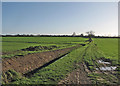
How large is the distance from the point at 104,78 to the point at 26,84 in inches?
202

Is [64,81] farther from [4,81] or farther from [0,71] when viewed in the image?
[0,71]

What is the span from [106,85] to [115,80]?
1.02 meters

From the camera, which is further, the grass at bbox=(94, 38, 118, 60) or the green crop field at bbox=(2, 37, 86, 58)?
the green crop field at bbox=(2, 37, 86, 58)

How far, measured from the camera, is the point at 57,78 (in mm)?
6777

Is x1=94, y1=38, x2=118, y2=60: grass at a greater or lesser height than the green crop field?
lesser

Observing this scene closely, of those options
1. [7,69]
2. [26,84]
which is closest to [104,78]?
[26,84]

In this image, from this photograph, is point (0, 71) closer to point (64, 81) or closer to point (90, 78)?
point (64, 81)

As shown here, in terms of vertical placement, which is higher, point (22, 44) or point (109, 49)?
point (22, 44)

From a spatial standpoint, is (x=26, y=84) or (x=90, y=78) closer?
(x=26, y=84)

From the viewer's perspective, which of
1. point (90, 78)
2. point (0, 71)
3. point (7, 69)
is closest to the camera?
point (90, 78)

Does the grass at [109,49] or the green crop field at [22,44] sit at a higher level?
the green crop field at [22,44]

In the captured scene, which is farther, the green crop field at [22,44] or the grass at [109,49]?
the green crop field at [22,44]

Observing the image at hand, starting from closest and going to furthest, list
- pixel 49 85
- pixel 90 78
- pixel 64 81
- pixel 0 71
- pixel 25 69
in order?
1. pixel 49 85
2. pixel 64 81
3. pixel 90 78
4. pixel 0 71
5. pixel 25 69

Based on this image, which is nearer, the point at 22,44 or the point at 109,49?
the point at 109,49
